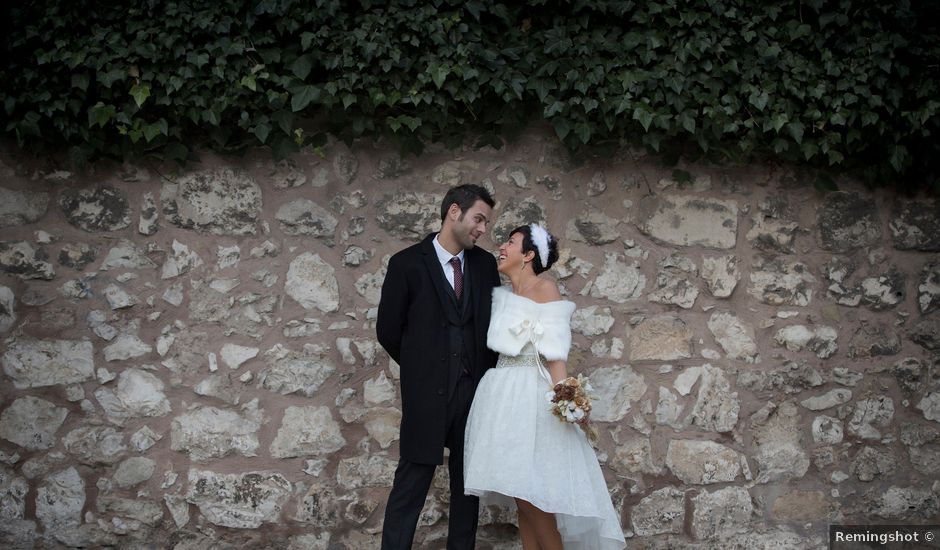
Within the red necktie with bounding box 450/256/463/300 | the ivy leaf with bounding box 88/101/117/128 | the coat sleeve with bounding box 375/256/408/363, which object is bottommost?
the coat sleeve with bounding box 375/256/408/363

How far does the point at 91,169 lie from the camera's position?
13.0 feet

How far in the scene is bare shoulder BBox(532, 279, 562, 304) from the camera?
135 inches

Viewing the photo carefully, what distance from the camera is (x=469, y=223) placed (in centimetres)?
345

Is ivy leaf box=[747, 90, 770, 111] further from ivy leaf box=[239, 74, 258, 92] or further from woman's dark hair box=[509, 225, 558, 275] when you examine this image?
ivy leaf box=[239, 74, 258, 92]

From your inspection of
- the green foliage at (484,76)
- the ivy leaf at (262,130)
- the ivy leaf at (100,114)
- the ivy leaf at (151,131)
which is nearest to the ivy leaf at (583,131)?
the green foliage at (484,76)

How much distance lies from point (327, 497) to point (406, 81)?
2.06 meters

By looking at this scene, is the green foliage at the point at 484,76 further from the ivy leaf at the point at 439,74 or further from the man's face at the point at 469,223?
the man's face at the point at 469,223

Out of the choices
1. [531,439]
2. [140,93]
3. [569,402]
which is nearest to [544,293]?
[569,402]

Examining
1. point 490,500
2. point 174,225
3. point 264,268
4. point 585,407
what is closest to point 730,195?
point 585,407

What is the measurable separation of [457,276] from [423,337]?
0.31 meters

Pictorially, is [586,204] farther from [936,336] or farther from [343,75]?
[936,336]

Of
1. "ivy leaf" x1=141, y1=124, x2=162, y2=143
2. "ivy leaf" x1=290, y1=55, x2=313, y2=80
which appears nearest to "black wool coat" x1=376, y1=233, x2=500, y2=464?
"ivy leaf" x1=290, y1=55, x2=313, y2=80

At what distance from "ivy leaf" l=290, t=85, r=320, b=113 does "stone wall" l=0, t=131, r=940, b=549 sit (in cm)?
31

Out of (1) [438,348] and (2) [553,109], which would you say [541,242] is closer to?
(1) [438,348]
